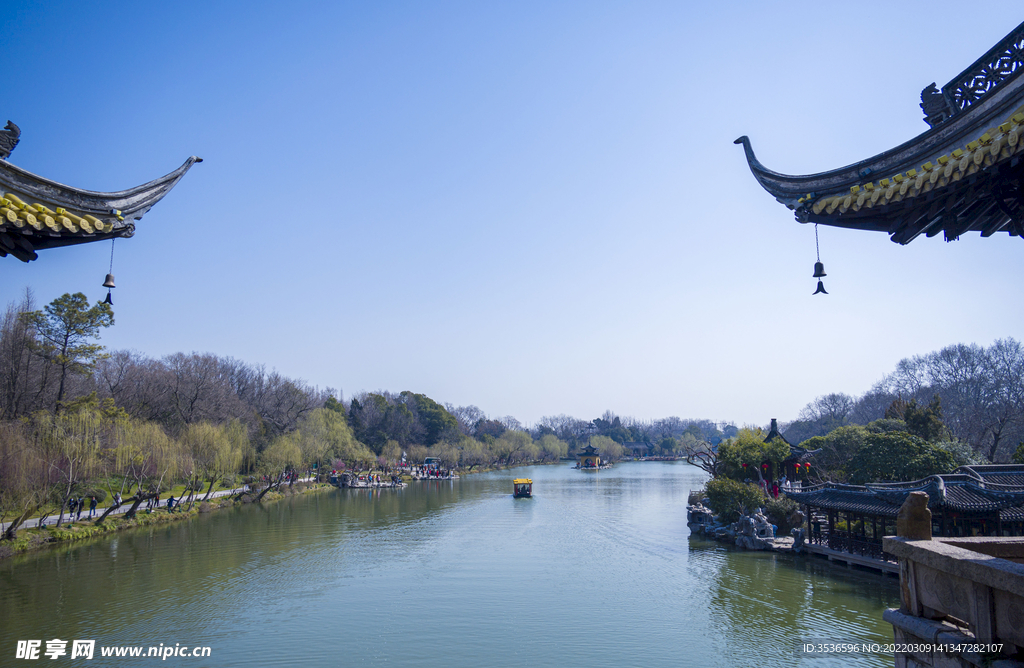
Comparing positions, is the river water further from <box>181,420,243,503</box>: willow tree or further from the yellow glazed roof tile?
the yellow glazed roof tile

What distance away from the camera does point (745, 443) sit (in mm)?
27953

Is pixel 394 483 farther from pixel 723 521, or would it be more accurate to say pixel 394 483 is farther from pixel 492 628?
pixel 492 628

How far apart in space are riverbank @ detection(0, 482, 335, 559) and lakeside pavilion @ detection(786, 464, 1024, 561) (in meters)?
25.8

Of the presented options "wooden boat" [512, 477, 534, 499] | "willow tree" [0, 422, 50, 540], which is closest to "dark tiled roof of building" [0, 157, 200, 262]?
"willow tree" [0, 422, 50, 540]

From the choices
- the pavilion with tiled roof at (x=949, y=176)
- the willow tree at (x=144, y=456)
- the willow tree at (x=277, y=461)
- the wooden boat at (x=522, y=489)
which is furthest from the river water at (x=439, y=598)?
the wooden boat at (x=522, y=489)

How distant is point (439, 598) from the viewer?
15.1m

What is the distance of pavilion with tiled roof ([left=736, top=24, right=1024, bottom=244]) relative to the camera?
4.12 meters

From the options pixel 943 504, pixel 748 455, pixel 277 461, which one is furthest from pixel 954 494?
pixel 277 461

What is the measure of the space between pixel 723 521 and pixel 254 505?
25726mm

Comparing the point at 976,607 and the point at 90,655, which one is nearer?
the point at 976,607

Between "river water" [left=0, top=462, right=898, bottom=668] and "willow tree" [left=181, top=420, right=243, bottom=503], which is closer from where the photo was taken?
"river water" [left=0, top=462, right=898, bottom=668]

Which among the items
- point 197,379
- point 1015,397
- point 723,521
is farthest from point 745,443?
point 197,379

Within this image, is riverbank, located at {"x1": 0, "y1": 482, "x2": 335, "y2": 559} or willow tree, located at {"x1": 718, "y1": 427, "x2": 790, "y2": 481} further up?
willow tree, located at {"x1": 718, "y1": 427, "x2": 790, "y2": 481}

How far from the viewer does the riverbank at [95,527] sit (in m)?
18.8
